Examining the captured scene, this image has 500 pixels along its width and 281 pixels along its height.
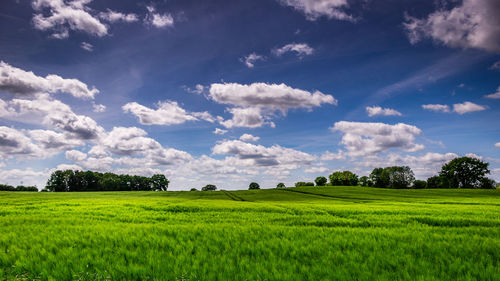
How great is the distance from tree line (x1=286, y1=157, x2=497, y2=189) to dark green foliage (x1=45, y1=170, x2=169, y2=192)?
9608 cm

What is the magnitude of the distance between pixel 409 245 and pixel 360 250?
4.58 feet

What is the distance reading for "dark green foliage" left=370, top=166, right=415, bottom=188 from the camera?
12400cm

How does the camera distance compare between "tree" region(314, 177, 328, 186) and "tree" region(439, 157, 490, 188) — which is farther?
"tree" region(314, 177, 328, 186)

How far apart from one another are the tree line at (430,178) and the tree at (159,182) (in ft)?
294

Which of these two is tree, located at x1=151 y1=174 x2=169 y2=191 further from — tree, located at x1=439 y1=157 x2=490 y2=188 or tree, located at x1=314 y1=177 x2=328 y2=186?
tree, located at x1=439 y1=157 x2=490 y2=188

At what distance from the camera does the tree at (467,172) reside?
87.4 meters

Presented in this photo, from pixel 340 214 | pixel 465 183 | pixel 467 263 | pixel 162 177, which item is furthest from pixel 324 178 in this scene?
pixel 467 263

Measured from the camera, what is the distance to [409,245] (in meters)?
5.68

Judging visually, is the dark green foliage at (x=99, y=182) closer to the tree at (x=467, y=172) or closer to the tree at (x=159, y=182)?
the tree at (x=159, y=182)

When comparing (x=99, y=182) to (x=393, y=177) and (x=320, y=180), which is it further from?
(x=393, y=177)

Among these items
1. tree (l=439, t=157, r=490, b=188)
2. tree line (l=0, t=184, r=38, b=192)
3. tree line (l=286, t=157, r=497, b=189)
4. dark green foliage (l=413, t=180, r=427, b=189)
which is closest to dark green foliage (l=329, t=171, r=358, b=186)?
tree line (l=286, t=157, r=497, b=189)

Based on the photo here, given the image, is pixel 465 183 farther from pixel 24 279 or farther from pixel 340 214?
pixel 24 279

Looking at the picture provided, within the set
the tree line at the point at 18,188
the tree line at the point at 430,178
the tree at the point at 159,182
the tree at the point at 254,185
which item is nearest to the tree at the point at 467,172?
the tree line at the point at 430,178

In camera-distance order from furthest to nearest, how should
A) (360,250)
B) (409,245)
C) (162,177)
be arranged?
(162,177) < (409,245) < (360,250)
